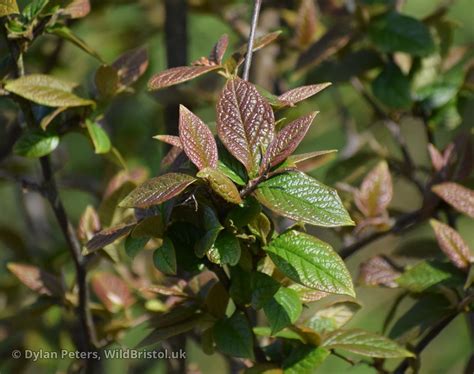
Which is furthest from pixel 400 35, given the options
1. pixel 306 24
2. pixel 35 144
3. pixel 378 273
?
pixel 35 144

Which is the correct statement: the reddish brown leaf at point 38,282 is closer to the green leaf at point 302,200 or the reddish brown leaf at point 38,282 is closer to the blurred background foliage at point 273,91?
the blurred background foliage at point 273,91

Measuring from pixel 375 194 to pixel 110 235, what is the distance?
0.50m

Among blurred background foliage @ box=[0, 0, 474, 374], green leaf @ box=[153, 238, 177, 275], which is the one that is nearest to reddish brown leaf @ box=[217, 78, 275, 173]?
green leaf @ box=[153, 238, 177, 275]

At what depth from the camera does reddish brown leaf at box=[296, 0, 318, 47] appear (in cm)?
155

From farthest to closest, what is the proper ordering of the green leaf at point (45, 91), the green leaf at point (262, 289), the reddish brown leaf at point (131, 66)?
the reddish brown leaf at point (131, 66)
the green leaf at point (45, 91)
the green leaf at point (262, 289)

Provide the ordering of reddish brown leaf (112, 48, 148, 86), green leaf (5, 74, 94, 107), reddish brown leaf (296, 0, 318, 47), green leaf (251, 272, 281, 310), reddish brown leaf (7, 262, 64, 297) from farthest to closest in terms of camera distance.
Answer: reddish brown leaf (296, 0, 318, 47) → reddish brown leaf (7, 262, 64, 297) → reddish brown leaf (112, 48, 148, 86) → green leaf (5, 74, 94, 107) → green leaf (251, 272, 281, 310)

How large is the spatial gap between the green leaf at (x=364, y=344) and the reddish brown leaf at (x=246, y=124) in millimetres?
290

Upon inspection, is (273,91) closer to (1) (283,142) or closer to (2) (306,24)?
(2) (306,24)

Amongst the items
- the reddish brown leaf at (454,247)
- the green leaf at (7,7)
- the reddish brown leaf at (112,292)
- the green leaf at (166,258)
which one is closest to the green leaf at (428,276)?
the reddish brown leaf at (454,247)

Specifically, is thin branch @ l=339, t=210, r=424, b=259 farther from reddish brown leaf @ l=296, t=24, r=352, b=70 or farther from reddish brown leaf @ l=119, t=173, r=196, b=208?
reddish brown leaf @ l=119, t=173, r=196, b=208

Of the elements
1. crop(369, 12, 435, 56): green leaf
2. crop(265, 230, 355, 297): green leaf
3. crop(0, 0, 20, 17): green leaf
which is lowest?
crop(265, 230, 355, 297): green leaf

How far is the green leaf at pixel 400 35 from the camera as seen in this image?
50.9 inches

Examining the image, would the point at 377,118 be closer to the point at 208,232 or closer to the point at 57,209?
the point at 57,209

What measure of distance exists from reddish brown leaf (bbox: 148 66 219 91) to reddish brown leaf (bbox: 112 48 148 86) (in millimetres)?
215
